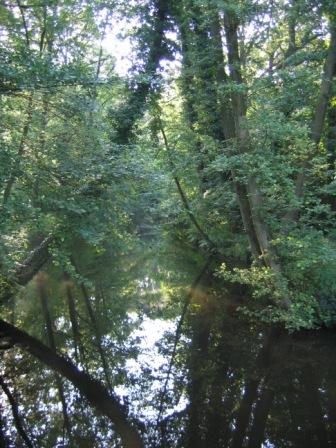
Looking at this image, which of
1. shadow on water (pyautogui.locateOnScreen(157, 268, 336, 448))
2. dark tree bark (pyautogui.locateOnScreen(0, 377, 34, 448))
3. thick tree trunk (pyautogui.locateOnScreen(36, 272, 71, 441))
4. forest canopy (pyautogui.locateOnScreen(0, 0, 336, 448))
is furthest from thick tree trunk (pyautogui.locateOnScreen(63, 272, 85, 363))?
shadow on water (pyautogui.locateOnScreen(157, 268, 336, 448))

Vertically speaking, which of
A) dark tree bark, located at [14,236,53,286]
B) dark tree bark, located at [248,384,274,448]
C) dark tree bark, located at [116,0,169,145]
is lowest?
dark tree bark, located at [248,384,274,448]

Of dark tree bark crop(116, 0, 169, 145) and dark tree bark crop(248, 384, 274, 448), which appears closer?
dark tree bark crop(248, 384, 274, 448)

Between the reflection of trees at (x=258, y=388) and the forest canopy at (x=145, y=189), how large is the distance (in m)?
0.14

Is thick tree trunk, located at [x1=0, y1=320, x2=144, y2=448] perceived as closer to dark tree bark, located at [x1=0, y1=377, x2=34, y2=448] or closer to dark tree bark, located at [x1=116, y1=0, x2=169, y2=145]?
dark tree bark, located at [x1=0, y1=377, x2=34, y2=448]

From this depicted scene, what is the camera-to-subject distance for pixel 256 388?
359 inches

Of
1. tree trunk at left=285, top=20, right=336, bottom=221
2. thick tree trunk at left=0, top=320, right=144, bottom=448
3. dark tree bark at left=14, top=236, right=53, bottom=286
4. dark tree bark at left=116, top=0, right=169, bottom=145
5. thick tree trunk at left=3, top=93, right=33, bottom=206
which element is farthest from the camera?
dark tree bark at left=116, top=0, right=169, bottom=145

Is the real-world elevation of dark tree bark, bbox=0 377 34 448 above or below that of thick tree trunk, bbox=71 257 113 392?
below

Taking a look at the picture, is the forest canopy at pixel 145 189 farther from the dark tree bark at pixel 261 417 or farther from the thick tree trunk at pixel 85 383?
the dark tree bark at pixel 261 417

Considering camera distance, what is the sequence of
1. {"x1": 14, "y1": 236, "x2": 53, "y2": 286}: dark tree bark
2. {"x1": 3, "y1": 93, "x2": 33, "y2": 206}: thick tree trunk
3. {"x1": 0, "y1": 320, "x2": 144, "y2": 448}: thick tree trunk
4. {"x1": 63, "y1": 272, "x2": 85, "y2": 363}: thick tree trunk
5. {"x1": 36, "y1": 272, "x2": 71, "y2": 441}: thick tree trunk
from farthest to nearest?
{"x1": 14, "y1": 236, "x2": 53, "y2": 286}: dark tree bark < {"x1": 63, "y1": 272, "x2": 85, "y2": 363}: thick tree trunk < {"x1": 3, "y1": 93, "x2": 33, "y2": 206}: thick tree trunk < {"x1": 36, "y1": 272, "x2": 71, "y2": 441}: thick tree trunk < {"x1": 0, "y1": 320, "x2": 144, "y2": 448}: thick tree trunk

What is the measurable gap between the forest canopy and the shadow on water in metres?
0.13

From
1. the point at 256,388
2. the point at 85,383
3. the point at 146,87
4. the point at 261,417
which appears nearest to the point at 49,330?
the point at 85,383

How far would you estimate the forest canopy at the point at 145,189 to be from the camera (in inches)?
333

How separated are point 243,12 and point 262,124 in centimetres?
260

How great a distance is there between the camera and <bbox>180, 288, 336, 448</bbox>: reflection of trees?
757 cm
